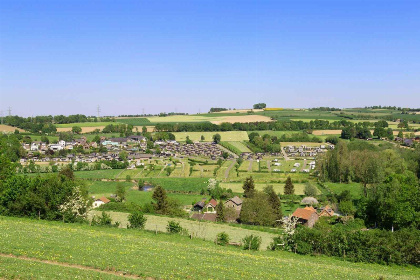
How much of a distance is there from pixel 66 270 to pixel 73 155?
3631 inches

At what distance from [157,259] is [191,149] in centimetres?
9594

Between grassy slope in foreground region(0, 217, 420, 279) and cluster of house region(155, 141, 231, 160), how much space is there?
76020mm

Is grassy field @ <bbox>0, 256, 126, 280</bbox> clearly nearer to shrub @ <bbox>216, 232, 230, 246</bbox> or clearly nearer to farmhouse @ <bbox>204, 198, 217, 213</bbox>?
shrub @ <bbox>216, 232, 230, 246</bbox>

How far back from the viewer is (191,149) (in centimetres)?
11438

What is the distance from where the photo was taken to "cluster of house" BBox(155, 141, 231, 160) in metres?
107

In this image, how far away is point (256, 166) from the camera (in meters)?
87.9

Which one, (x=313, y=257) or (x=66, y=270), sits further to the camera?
(x=313, y=257)

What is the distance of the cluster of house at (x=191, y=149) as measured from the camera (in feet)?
351

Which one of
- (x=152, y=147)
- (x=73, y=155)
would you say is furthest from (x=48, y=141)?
(x=152, y=147)

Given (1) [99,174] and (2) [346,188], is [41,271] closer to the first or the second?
(2) [346,188]

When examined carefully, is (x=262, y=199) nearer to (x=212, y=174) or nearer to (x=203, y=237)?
(x=203, y=237)

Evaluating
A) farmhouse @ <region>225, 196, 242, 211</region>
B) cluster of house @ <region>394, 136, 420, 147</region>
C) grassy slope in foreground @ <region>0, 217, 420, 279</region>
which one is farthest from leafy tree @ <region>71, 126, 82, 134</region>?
grassy slope in foreground @ <region>0, 217, 420, 279</region>

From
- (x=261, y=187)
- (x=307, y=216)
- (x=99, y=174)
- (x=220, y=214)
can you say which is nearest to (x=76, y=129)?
(x=99, y=174)

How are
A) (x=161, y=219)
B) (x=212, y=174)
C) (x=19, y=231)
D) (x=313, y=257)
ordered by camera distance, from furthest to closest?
(x=212, y=174)
(x=161, y=219)
(x=313, y=257)
(x=19, y=231)
